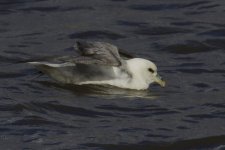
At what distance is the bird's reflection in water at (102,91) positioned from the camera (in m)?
11.6

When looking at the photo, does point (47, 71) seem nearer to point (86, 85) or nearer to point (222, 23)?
point (86, 85)

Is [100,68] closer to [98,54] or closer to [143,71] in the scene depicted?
[98,54]

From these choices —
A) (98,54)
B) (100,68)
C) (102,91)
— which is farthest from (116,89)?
(98,54)

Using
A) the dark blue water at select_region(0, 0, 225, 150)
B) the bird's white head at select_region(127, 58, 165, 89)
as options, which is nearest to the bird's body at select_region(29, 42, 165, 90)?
the bird's white head at select_region(127, 58, 165, 89)

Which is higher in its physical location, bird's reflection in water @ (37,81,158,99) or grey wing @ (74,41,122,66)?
grey wing @ (74,41,122,66)

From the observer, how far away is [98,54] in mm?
11477

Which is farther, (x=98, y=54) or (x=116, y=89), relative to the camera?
(x=116, y=89)

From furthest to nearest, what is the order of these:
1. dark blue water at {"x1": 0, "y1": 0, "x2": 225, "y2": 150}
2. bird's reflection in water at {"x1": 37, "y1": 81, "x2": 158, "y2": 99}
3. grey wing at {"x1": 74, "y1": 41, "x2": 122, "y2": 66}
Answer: bird's reflection in water at {"x1": 37, "y1": 81, "x2": 158, "y2": 99}, grey wing at {"x1": 74, "y1": 41, "x2": 122, "y2": 66}, dark blue water at {"x1": 0, "y1": 0, "x2": 225, "y2": 150}

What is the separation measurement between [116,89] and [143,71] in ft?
1.27

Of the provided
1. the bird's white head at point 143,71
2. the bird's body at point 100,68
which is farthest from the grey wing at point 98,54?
the bird's white head at point 143,71

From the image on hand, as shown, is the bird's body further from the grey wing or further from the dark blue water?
the dark blue water

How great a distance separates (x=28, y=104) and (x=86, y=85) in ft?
3.39

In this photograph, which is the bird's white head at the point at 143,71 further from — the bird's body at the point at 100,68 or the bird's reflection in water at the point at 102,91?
the bird's reflection in water at the point at 102,91

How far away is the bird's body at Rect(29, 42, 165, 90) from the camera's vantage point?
37.6 ft
